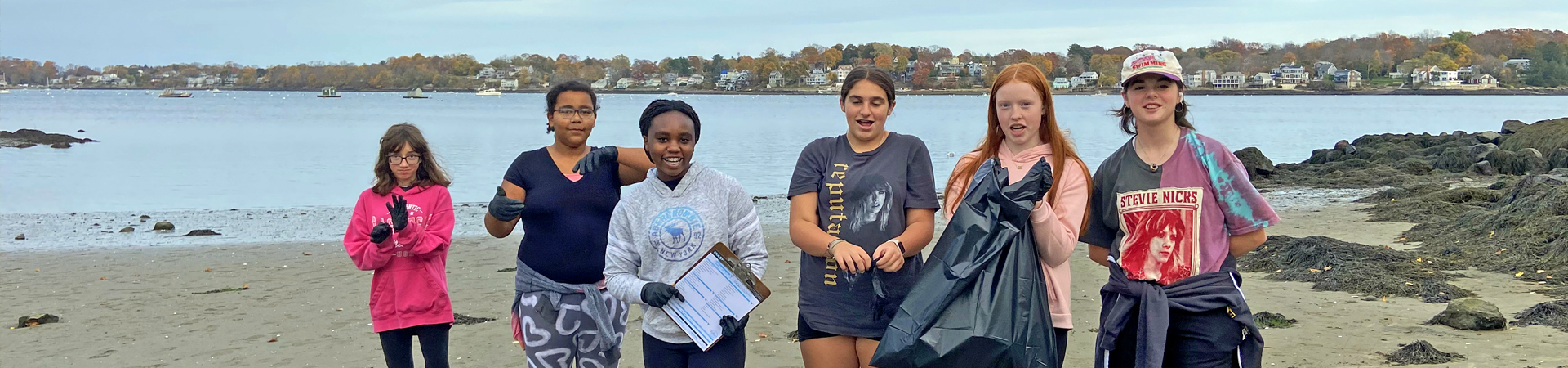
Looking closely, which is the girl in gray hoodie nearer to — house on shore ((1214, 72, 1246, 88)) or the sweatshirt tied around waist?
the sweatshirt tied around waist

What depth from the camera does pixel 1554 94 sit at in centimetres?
12081

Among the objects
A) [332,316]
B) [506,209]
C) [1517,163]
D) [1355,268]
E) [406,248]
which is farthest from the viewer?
[1517,163]

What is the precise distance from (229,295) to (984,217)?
8608 millimetres

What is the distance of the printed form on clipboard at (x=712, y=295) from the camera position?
3498mm

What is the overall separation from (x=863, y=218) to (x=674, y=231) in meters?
0.60

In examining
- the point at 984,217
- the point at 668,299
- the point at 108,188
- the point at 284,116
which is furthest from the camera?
the point at 284,116

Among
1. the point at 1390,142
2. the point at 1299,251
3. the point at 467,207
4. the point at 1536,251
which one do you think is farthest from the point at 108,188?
the point at 1390,142

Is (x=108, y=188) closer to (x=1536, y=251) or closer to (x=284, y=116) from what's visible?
(x=1536, y=251)

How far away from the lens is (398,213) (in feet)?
13.9

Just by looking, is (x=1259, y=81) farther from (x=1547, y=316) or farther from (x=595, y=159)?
(x=595, y=159)

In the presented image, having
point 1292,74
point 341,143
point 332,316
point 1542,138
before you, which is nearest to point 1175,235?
point 332,316

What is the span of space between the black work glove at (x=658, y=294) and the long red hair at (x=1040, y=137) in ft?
3.09

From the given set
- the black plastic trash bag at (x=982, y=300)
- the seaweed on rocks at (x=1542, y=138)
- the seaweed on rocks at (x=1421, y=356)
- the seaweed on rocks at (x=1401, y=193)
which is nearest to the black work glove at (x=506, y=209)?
the black plastic trash bag at (x=982, y=300)

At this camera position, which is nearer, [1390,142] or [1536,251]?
[1536,251]
